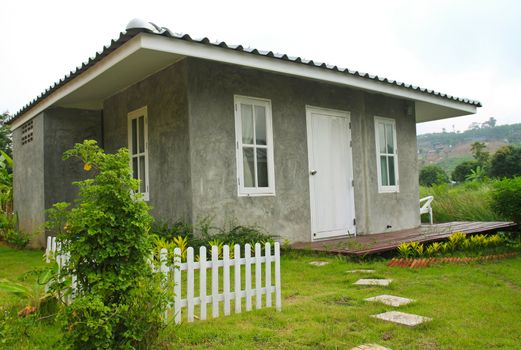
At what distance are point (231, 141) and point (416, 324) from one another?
4268 mm

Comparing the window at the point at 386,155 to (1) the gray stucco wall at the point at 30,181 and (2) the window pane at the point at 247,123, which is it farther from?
(1) the gray stucco wall at the point at 30,181

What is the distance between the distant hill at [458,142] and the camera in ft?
158

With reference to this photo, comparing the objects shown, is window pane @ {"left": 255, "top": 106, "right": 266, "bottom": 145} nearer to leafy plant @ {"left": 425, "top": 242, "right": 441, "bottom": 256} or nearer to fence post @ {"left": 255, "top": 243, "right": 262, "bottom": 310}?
leafy plant @ {"left": 425, "top": 242, "right": 441, "bottom": 256}

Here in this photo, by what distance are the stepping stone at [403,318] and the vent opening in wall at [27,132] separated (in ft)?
28.2

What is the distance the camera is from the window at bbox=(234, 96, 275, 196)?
6.98 m

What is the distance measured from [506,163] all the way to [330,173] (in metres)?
20.7

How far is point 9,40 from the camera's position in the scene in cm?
1323

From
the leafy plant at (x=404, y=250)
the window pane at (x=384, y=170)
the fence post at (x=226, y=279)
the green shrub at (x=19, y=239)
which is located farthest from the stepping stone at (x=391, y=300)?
the green shrub at (x=19, y=239)

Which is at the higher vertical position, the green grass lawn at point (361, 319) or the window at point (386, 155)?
the window at point (386, 155)

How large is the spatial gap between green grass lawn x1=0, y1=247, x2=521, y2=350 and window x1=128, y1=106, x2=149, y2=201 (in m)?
3.52

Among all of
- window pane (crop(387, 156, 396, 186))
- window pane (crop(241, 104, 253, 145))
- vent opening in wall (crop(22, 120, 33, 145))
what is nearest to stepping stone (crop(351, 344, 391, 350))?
window pane (crop(241, 104, 253, 145))

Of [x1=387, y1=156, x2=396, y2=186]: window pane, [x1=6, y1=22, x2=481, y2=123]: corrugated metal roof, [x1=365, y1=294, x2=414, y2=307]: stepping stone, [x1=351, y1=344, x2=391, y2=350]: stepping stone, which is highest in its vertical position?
[x1=6, y1=22, x2=481, y2=123]: corrugated metal roof

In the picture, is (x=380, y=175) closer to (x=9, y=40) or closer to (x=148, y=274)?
(x=148, y=274)

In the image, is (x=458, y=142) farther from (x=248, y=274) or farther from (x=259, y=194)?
(x=248, y=274)
